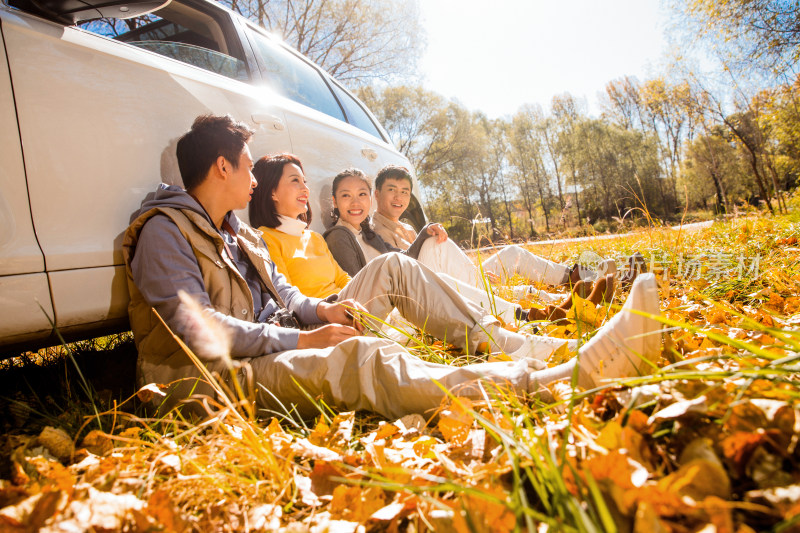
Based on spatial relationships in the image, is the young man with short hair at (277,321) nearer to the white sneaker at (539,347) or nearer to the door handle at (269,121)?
the white sneaker at (539,347)

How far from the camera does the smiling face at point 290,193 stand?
2.39m

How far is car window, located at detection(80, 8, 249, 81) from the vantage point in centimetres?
225

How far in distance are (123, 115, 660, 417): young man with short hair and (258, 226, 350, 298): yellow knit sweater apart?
238 millimetres

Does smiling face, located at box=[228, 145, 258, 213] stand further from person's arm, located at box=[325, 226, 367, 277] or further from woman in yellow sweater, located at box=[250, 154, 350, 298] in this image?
person's arm, located at box=[325, 226, 367, 277]

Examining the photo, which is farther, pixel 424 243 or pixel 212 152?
pixel 424 243

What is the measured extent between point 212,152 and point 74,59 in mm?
572

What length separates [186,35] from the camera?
267 centimetres

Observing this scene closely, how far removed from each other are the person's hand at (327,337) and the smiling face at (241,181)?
81 centimetres

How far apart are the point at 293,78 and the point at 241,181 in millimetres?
1598

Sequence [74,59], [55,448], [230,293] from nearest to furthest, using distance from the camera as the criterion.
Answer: [55,448] → [74,59] → [230,293]

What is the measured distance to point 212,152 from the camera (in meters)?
1.83

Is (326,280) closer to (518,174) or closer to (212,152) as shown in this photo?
(212,152)

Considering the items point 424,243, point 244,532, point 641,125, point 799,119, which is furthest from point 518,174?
point 244,532

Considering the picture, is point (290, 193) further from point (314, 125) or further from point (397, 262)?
point (397, 262)
